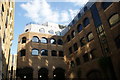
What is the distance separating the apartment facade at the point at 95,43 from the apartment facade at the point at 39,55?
7.83 feet

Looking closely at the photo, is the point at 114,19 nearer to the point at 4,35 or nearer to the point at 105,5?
the point at 105,5

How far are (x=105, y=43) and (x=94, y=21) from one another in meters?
4.52

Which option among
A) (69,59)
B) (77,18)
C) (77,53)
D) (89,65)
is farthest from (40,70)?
(77,18)

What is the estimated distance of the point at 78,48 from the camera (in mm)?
27188

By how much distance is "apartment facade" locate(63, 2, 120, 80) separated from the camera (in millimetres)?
19172

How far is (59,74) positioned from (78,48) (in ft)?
24.3

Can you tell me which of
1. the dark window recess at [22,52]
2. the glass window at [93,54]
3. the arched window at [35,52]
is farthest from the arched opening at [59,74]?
the glass window at [93,54]

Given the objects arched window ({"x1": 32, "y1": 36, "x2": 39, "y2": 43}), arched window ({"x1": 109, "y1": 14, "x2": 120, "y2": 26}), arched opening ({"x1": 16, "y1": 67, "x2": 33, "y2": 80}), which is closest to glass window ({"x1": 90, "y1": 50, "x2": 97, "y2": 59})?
arched window ({"x1": 109, "y1": 14, "x2": 120, "y2": 26})

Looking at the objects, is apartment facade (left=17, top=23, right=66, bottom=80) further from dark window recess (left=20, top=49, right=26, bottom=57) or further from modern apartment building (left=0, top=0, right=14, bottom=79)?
modern apartment building (left=0, top=0, right=14, bottom=79)

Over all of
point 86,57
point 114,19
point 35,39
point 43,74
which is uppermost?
point 35,39

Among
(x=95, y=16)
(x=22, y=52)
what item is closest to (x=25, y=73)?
(x=22, y=52)

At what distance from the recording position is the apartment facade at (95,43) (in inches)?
755

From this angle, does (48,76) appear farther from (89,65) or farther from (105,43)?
(105,43)

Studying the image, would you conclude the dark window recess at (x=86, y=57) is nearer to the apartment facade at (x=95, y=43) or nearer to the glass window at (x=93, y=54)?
the apartment facade at (x=95, y=43)
